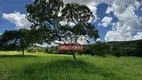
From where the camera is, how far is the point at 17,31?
6869 cm

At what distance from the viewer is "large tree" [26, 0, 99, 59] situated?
2830cm

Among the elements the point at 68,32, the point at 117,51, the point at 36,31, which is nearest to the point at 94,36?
the point at 68,32

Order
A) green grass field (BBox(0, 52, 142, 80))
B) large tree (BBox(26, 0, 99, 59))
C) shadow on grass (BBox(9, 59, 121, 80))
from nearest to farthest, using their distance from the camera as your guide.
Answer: shadow on grass (BBox(9, 59, 121, 80)), green grass field (BBox(0, 52, 142, 80)), large tree (BBox(26, 0, 99, 59))

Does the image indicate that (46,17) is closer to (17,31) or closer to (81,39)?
(81,39)

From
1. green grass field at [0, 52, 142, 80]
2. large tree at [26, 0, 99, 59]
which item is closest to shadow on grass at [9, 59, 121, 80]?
green grass field at [0, 52, 142, 80]

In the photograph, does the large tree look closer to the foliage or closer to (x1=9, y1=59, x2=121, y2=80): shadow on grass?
the foliage

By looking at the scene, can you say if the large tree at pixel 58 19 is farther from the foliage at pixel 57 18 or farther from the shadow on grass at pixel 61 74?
the shadow on grass at pixel 61 74

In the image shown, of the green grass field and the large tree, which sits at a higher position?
Answer: the large tree

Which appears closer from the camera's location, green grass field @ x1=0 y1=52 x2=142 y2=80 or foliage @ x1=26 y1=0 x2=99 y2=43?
green grass field @ x1=0 y1=52 x2=142 y2=80

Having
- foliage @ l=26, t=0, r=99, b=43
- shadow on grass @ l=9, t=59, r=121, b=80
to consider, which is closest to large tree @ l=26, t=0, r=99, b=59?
foliage @ l=26, t=0, r=99, b=43

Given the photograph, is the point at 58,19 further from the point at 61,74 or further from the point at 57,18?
the point at 61,74

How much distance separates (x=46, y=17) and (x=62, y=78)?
46.1ft

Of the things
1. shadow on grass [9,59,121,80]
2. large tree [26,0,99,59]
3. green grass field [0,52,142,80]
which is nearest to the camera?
shadow on grass [9,59,121,80]

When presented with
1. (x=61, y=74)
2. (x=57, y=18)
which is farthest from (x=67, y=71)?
(x=57, y=18)
